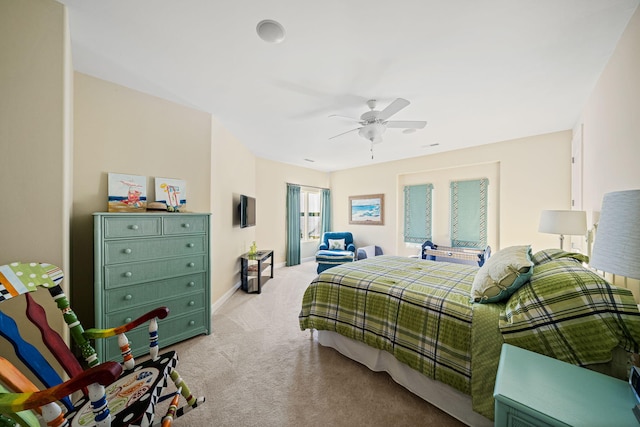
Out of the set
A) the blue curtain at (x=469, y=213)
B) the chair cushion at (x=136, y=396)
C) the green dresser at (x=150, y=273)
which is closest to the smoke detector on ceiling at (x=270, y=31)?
the green dresser at (x=150, y=273)

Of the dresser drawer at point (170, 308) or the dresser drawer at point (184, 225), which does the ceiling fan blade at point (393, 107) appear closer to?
the dresser drawer at point (184, 225)

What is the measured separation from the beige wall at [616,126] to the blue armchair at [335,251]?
12.0 ft

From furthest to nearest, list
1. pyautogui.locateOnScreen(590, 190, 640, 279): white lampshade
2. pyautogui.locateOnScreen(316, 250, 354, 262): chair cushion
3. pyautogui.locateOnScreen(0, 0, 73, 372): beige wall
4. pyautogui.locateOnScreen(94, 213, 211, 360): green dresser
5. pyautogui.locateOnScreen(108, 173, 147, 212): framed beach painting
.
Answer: pyautogui.locateOnScreen(316, 250, 354, 262): chair cushion
pyautogui.locateOnScreen(108, 173, 147, 212): framed beach painting
pyautogui.locateOnScreen(94, 213, 211, 360): green dresser
pyautogui.locateOnScreen(0, 0, 73, 372): beige wall
pyautogui.locateOnScreen(590, 190, 640, 279): white lampshade

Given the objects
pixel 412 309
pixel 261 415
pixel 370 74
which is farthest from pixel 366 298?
pixel 370 74

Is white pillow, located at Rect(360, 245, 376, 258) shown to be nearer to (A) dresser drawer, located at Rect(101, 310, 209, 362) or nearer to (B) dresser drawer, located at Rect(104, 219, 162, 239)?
(A) dresser drawer, located at Rect(101, 310, 209, 362)

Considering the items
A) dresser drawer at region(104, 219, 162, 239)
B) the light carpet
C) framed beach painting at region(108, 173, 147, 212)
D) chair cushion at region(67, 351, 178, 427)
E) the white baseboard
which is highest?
framed beach painting at region(108, 173, 147, 212)

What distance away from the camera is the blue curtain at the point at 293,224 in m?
5.86

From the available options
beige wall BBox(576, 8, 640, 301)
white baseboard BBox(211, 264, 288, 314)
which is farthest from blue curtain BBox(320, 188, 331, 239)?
beige wall BBox(576, 8, 640, 301)

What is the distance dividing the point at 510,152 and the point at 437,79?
2841 millimetres

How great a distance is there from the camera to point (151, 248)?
7.09 ft

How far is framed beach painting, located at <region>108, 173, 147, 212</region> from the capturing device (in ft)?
7.35

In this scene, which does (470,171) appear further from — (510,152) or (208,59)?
(208,59)

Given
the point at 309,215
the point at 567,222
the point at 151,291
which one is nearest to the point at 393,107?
the point at 567,222

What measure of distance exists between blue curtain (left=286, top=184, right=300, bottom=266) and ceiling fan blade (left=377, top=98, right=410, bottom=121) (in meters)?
3.60
